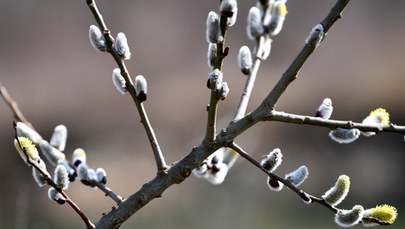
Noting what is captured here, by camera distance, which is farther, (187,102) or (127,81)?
(187,102)

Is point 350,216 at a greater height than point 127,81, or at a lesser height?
lesser

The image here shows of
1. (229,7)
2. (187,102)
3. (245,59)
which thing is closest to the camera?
(229,7)

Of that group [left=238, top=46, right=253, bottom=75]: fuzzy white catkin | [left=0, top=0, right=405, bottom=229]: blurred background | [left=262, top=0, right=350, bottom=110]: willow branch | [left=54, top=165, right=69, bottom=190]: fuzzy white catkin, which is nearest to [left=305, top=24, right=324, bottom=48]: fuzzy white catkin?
[left=262, top=0, right=350, bottom=110]: willow branch

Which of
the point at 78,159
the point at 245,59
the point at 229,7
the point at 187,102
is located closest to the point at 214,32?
the point at 229,7

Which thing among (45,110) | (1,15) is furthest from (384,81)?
(1,15)

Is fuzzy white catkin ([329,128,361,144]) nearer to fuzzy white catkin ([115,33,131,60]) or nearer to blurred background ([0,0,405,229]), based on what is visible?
fuzzy white catkin ([115,33,131,60])

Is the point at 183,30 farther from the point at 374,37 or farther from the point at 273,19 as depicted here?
the point at 273,19

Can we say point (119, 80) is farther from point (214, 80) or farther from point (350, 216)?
point (350, 216)

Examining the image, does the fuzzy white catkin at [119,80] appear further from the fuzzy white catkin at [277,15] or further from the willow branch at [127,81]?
the fuzzy white catkin at [277,15]
